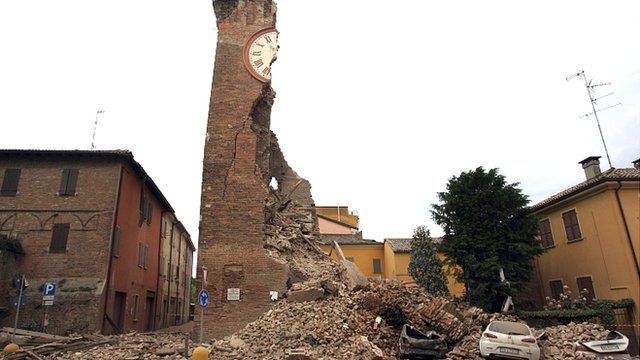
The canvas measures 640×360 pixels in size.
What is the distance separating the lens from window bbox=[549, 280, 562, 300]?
19.0 m

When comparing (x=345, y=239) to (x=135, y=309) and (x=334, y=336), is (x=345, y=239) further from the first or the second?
(x=334, y=336)

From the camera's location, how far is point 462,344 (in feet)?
39.7

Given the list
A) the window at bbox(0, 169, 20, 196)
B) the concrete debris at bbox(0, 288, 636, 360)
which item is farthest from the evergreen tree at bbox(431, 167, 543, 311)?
the window at bbox(0, 169, 20, 196)

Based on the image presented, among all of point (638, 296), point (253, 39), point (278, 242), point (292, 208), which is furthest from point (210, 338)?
point (638, 296)

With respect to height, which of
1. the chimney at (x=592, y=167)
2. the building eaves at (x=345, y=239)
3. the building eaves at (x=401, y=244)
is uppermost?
the chimney at (x=592, y=167)

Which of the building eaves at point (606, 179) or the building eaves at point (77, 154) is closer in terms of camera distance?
the building eaves at point (606, 179)

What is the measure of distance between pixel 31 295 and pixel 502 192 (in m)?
19.0

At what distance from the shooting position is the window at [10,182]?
1691 centimetres

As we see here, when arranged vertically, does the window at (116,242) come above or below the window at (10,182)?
below

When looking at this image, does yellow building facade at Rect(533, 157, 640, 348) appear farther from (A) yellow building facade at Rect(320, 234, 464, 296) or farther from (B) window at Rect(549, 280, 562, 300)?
(A) yellow building facade at Rect(320, 234, 464, 296)

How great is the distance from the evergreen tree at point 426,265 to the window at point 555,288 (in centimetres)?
484

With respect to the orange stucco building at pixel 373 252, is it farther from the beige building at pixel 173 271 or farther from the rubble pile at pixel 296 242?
the beige building at pixel 173 271

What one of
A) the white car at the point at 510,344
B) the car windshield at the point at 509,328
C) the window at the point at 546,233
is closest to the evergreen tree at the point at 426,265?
the window at the point at 546,233

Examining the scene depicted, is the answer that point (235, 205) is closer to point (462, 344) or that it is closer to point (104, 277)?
point (104, 277)
